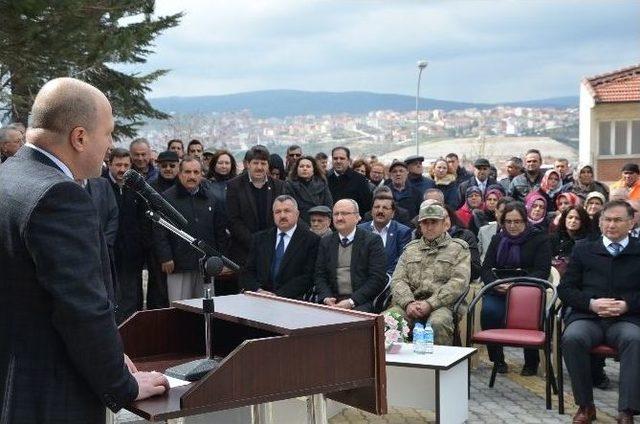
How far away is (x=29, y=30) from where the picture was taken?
10070mm

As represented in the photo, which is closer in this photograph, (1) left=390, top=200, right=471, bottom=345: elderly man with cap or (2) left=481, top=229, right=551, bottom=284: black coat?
(1) left=390, top=200, right=471, bottom=345: elderly man with cap

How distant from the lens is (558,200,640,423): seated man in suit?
6.23 meters

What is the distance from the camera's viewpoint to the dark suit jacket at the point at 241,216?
28.5 ft

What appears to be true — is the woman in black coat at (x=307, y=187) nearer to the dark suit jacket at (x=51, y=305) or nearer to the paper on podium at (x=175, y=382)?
the paper on podium at (x=175, y=382)

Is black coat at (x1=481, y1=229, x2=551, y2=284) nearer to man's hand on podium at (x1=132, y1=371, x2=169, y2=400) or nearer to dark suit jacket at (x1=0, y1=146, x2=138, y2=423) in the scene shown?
man's hand on podium at (x1=132, y1=371, x2=169, y2=400)

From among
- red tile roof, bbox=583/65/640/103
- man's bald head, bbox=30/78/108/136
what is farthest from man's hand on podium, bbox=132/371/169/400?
red tile roof, bbox=583/65/640/103

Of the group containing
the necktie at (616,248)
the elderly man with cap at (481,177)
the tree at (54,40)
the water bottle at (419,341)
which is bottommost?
the water bottle at (419,341)

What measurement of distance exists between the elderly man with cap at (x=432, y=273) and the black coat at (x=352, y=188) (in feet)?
9.47

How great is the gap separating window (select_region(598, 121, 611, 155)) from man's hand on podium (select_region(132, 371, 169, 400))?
3918cm

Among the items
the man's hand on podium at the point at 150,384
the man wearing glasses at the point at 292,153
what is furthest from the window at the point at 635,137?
the man's hand on podium at the point at 150,384

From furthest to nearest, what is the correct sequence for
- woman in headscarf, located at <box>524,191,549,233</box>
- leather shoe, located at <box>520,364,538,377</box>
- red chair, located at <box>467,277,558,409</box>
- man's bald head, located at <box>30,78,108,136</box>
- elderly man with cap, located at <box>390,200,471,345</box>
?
1. woman in headscarf, located at <box>524,191,549,233</box>
2. leather shoe, located at <box>520,364,538,377</box>
3. elderly man with cap, located at <box>390,200,471,345</box>
4. red chair, located at <box>467,277,558,409</box>
5. man's bald head, located at <box>30,78,108,136</box>

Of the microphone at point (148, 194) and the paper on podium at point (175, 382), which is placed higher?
the microphone at point (148, 194)

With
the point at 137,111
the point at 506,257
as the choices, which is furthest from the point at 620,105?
the point at 506,257

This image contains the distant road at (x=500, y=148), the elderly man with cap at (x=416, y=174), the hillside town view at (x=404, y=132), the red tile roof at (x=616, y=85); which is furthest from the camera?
the distant road at (x=500, y=148)
